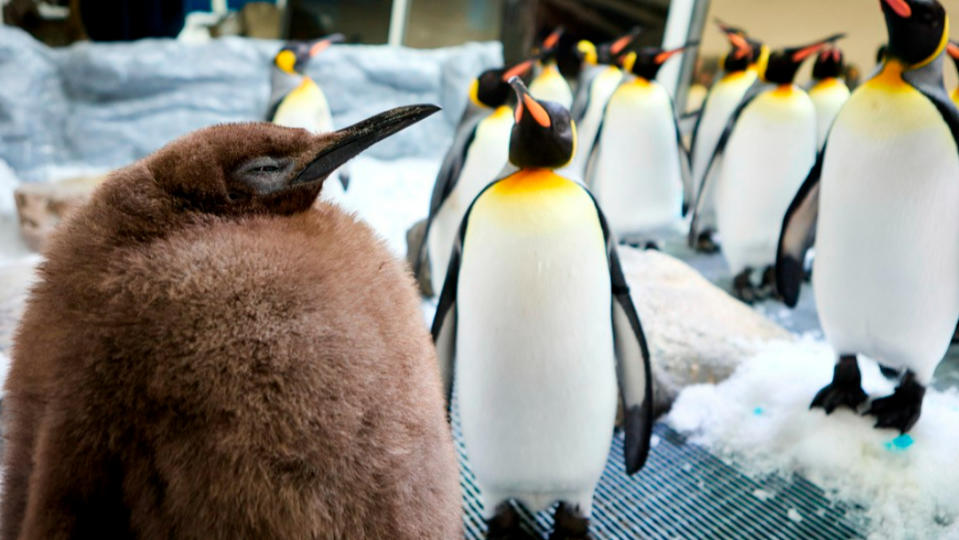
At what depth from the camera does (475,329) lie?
4.53 feet

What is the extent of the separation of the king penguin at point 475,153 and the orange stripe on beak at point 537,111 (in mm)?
996

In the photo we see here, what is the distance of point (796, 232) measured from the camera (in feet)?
6.43

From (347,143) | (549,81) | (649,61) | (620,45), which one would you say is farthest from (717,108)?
(347,143)

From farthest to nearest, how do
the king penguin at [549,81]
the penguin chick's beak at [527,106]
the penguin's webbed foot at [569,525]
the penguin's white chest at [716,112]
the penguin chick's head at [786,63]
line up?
1. the king penguin at [549,81]
2. the penguin's white chest at [716,112]
3. the penguin chick's head at [786,63]
4. the penguin's webbed foot at [569,525]
5. the penguin chick's beak at [527,106]

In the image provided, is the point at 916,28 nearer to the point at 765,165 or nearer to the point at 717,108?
the point at 765,165

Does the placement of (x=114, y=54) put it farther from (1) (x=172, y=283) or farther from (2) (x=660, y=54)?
(1) (x=172, y=283)

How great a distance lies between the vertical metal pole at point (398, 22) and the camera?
5180 mm

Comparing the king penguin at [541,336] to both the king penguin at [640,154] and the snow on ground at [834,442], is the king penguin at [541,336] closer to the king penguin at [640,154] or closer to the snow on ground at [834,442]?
the snow on ground at [834,442]

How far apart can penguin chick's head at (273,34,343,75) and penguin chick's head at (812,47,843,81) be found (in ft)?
7.92

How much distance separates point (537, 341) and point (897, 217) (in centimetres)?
97

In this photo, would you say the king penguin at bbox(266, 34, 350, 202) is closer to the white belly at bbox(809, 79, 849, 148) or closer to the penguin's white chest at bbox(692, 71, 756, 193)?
the penguin's white chest at bbox(692, 71, 756, 193)

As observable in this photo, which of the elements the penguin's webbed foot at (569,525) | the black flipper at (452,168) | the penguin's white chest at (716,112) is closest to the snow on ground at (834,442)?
the penguin's webbed foot at (569,525)

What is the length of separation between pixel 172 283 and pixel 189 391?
0.26ft

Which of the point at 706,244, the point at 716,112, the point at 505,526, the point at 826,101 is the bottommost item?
the point at 706,244
